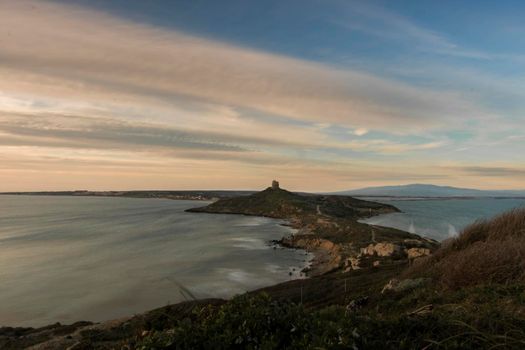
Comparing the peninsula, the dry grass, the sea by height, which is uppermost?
the dry grass

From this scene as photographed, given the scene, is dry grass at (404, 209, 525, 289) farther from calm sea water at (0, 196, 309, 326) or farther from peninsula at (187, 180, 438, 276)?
peninsula at (187, 180, 438, 276)

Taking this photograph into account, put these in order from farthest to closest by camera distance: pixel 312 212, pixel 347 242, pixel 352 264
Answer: pixel 312 212 → pixel 347 242 → pixel 352 264

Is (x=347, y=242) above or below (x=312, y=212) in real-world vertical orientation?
below

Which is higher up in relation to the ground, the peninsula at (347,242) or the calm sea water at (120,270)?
the peninsula at (347,242)

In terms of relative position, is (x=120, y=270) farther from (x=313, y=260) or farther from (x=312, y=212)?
(x=312, y=212)

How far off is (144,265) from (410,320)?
56.1 m

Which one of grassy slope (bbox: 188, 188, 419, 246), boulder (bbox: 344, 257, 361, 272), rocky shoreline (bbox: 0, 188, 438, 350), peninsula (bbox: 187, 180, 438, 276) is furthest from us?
grassy slope (bbox: 188, 188, 419, 246)

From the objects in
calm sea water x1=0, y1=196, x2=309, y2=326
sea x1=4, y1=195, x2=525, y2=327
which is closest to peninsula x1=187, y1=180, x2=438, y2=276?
sea x1=4, y1=195, x2=525, y2=327

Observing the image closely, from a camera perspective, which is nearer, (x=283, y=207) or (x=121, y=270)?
(x=121, y=270)

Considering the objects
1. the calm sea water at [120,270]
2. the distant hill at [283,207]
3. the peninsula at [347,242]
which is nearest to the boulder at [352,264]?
the peninsula at [347,242]

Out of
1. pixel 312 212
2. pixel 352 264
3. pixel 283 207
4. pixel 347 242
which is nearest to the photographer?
pixel 352 264

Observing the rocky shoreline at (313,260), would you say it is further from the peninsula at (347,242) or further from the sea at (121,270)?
the sea at (121,270)

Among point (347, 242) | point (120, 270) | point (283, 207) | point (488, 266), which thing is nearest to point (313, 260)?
point (347, 242)

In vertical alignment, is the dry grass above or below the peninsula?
above
